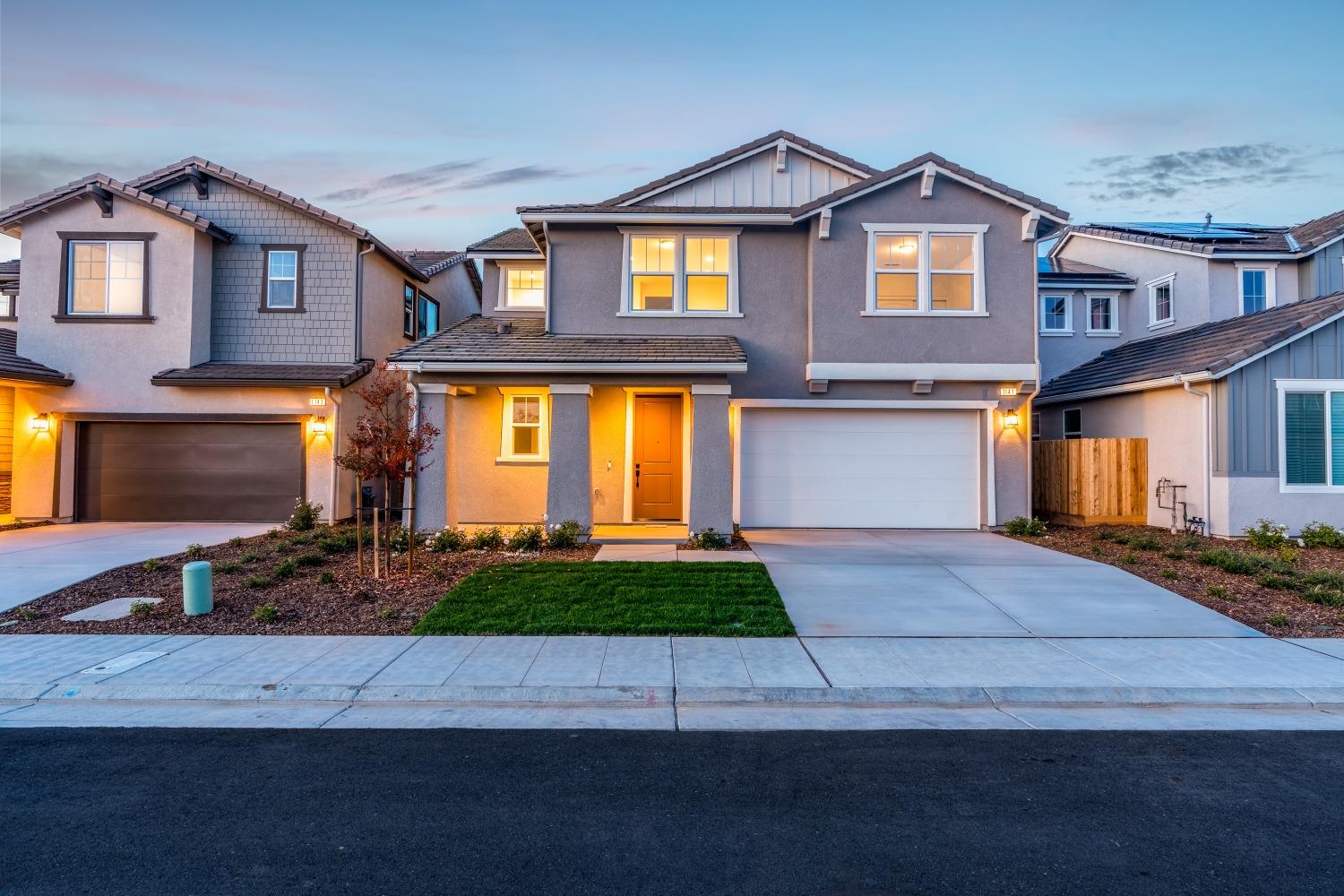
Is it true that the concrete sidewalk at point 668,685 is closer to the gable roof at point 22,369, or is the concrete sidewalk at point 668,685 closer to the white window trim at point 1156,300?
the gable roof at point 22,369

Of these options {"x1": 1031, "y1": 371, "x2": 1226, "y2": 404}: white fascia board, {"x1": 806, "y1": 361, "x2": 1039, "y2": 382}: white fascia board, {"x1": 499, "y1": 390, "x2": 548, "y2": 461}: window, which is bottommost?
{"x1": 499, "y1": 390, "x2": 548, "y2": 461}: window

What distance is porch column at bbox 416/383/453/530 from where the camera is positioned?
40.5ft

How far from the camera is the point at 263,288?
16.1 metres

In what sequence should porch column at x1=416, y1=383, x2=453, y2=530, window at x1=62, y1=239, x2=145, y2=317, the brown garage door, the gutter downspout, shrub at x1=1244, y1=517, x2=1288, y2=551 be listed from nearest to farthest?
shrub at x1=1244, y1=517, x2=1288, y2=551, porch column at x1=416, y1=383, x2=453, y2=530, the gutter downspout, window at x1=62, y1=239, x2=145, y2=317, the brown garage door

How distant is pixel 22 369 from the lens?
46.7 feet

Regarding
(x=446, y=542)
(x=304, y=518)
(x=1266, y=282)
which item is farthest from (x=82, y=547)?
(x=1266, y=282)

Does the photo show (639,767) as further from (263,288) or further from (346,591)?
(263,288)

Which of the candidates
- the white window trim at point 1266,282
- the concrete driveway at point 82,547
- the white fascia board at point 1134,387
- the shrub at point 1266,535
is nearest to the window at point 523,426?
the concrete driveway at point 82,547

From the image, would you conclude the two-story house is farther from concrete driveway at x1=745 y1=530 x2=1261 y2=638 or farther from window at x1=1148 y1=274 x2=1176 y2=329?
concrete driveway at x1=745 y1=530 x2=1261 y2=638

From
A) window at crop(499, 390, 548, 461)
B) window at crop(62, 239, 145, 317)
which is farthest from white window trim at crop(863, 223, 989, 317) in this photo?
window at crop(62, 239, 145, 317)

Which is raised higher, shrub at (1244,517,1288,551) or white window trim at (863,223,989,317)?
white window trim at (863,223,989,317)

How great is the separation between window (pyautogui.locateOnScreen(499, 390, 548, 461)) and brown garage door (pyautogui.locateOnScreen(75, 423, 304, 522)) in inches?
187

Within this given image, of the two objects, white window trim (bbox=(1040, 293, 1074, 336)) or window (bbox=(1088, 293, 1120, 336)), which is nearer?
white window trim (bbox=(1040, 293, 1074, 336))

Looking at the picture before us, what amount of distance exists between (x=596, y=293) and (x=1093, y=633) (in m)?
9.85
